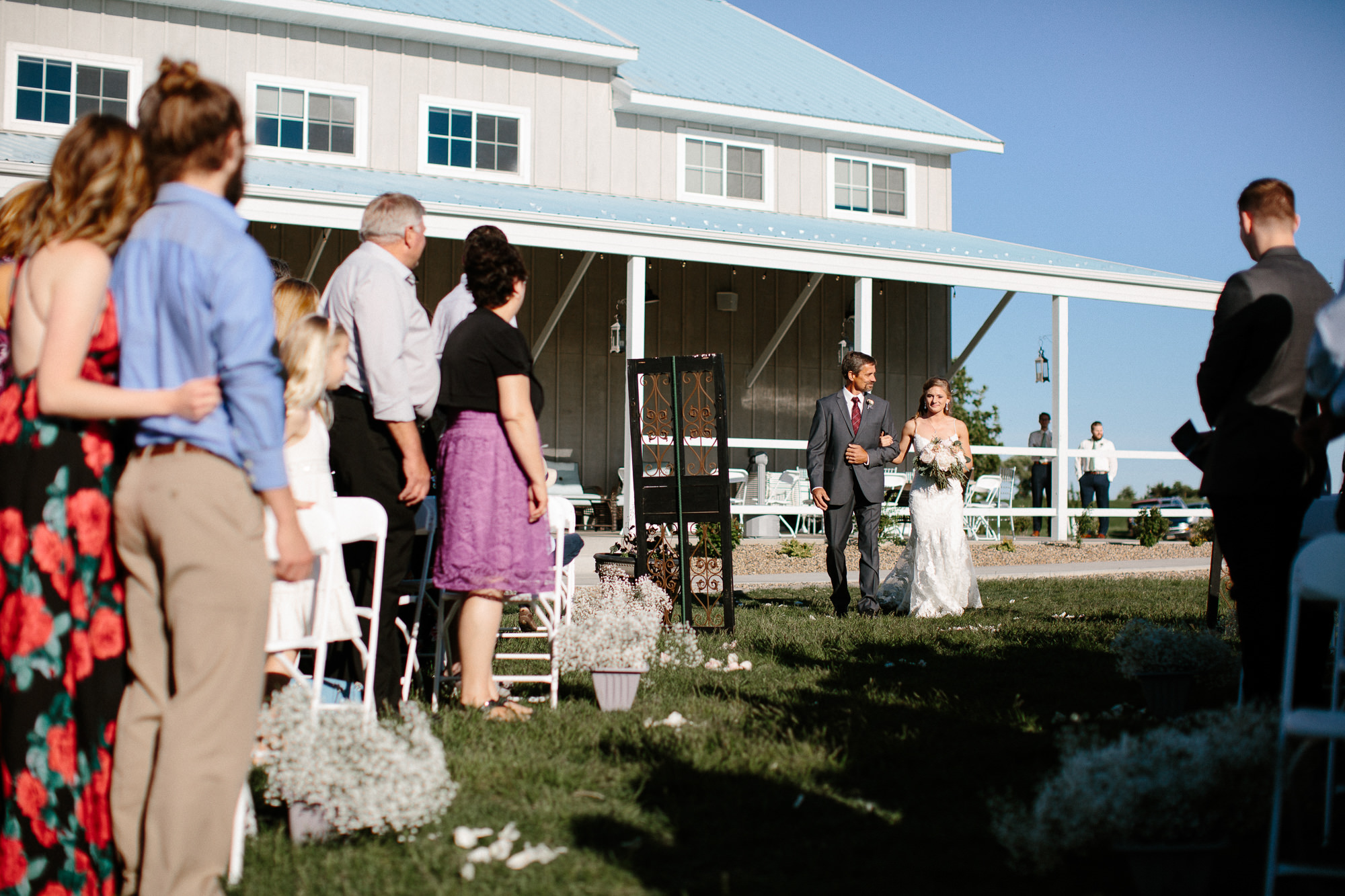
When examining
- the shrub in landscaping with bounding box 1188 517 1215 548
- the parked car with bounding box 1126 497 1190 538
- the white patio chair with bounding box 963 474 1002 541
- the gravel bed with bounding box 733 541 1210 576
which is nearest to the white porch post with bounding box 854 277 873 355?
the gravel bed with bounding box 733 541 1210 576

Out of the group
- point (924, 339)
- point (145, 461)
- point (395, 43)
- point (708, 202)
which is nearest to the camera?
point (145, 461)

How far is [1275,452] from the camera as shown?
11.6 ft

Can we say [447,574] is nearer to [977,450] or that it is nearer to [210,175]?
[210,175]

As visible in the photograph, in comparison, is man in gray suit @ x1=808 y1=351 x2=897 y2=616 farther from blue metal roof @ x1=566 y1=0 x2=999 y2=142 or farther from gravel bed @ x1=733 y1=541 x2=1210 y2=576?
blue metal roof @ x1=566 y1=0 x2=999 y2=142

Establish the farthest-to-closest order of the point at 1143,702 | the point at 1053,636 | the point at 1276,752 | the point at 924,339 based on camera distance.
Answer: the point at 924,339
the point at 1053,636
the point at 1143,702
the point at 1276,752

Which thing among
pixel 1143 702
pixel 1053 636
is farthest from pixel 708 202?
pixel 1143 702

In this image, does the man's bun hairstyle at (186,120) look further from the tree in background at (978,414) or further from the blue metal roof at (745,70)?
the tree in background at (978,414)

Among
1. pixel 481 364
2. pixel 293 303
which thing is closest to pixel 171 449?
pixel 293 303

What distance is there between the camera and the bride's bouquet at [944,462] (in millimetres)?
8414

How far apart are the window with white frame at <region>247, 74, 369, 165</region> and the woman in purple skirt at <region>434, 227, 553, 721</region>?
37.8 ft

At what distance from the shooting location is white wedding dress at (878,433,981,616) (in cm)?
830

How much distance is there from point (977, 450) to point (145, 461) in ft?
38.5

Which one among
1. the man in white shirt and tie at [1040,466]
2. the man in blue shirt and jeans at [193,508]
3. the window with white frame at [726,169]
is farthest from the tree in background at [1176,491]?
the man in blue shirt and jeans at [193,508]

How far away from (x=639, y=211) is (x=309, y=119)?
4.59m
